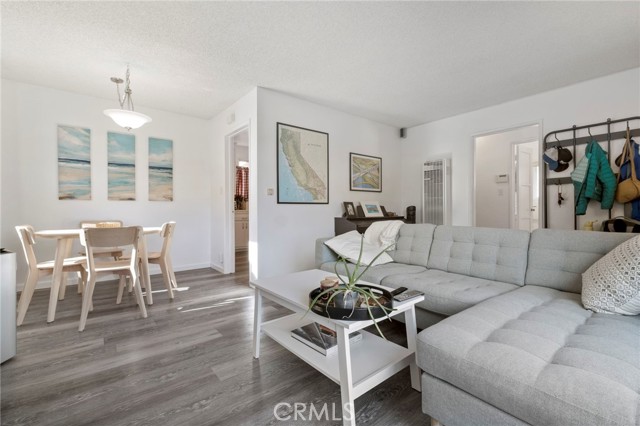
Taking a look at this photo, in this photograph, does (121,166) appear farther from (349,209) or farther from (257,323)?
(257,323)

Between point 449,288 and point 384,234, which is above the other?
point 384,234

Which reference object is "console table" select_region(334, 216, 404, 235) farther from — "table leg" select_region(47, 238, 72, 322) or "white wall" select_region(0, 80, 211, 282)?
"table leg" select_region(47, 238, 72, 322)

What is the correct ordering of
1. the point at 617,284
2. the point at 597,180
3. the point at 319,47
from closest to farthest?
1. the point at 617,284
2. the point at 319,47
3. the point at 597,180

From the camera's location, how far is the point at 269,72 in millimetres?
3107

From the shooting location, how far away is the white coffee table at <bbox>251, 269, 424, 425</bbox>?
1.21 meters

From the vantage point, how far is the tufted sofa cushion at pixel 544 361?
2.67 ft

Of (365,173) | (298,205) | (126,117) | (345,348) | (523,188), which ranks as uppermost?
(126,117)

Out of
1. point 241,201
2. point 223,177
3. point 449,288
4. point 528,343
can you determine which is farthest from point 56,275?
point 241,201

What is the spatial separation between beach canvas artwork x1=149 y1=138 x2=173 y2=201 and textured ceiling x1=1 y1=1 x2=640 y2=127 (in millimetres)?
677

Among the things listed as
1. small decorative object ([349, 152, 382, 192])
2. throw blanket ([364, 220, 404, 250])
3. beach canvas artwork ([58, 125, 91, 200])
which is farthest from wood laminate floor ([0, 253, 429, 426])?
small decorative object ([349, 152, 382, 192])

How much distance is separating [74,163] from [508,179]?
693 centimetres

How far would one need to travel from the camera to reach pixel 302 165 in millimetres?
3906

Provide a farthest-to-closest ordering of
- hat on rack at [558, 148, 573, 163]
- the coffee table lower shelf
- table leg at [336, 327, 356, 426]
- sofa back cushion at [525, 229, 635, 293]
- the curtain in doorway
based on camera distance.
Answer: the curtain in doorway, hat on rack at [558, 148, 573, 163], sofa back cushion at [525, 229, 635, 293], the coffee table lower shelf, table leg at [336, 327, 356, 426]

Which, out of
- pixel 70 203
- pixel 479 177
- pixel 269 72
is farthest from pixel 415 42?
pixel 70 203
